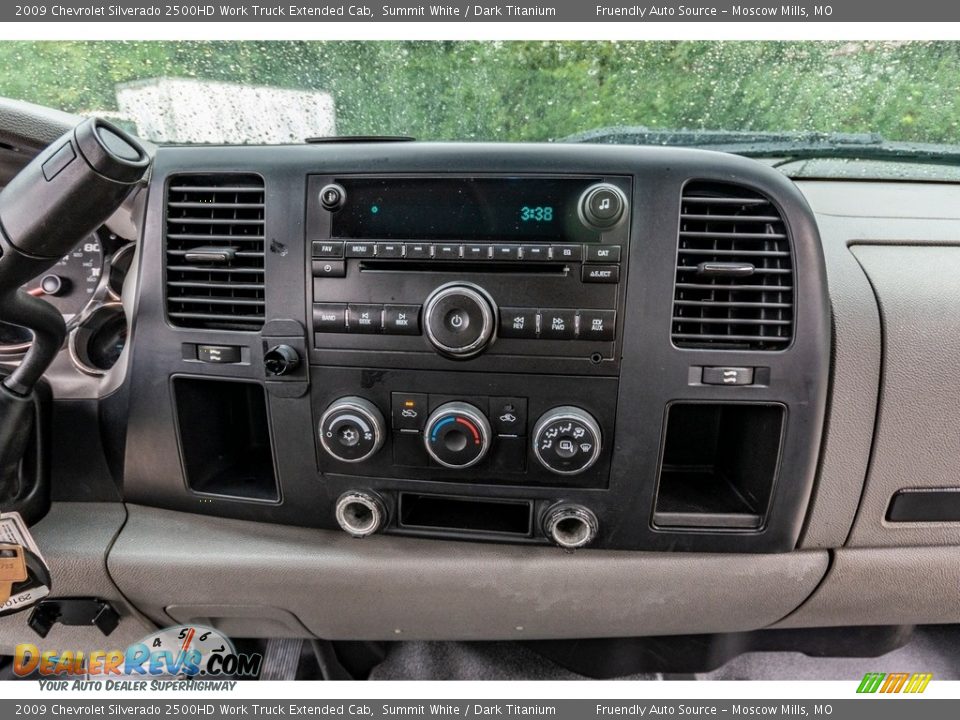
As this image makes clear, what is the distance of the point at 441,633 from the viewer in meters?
1.23

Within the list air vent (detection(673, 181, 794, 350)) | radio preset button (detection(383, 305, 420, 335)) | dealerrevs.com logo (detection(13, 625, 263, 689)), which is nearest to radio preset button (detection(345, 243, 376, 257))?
radio preset button (detection(383, 305, 420, 335))

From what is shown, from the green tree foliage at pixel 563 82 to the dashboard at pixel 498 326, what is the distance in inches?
18.5

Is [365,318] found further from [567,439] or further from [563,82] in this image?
[563,82]

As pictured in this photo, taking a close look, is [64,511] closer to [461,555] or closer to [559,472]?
[461,555]

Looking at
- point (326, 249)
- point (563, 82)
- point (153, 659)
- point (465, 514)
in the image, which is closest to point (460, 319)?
point (326, 249)

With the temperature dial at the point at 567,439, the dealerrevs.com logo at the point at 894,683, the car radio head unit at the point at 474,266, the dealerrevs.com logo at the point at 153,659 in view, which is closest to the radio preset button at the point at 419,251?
the car radio head unit at the point at 474,266

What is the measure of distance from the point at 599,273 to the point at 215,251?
2.37ft

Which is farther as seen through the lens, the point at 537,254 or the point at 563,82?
the point at 563,82

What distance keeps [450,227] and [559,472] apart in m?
0.50

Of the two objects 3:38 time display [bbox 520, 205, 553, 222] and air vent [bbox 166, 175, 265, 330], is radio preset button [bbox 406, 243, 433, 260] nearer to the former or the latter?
3:38 time display [bbox 520, 205, 553, 222]

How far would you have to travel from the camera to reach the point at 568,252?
938mm

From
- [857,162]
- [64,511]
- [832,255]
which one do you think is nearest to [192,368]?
[64,511]

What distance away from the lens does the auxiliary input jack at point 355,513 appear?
3.47 ft

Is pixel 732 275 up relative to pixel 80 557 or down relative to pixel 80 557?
up
